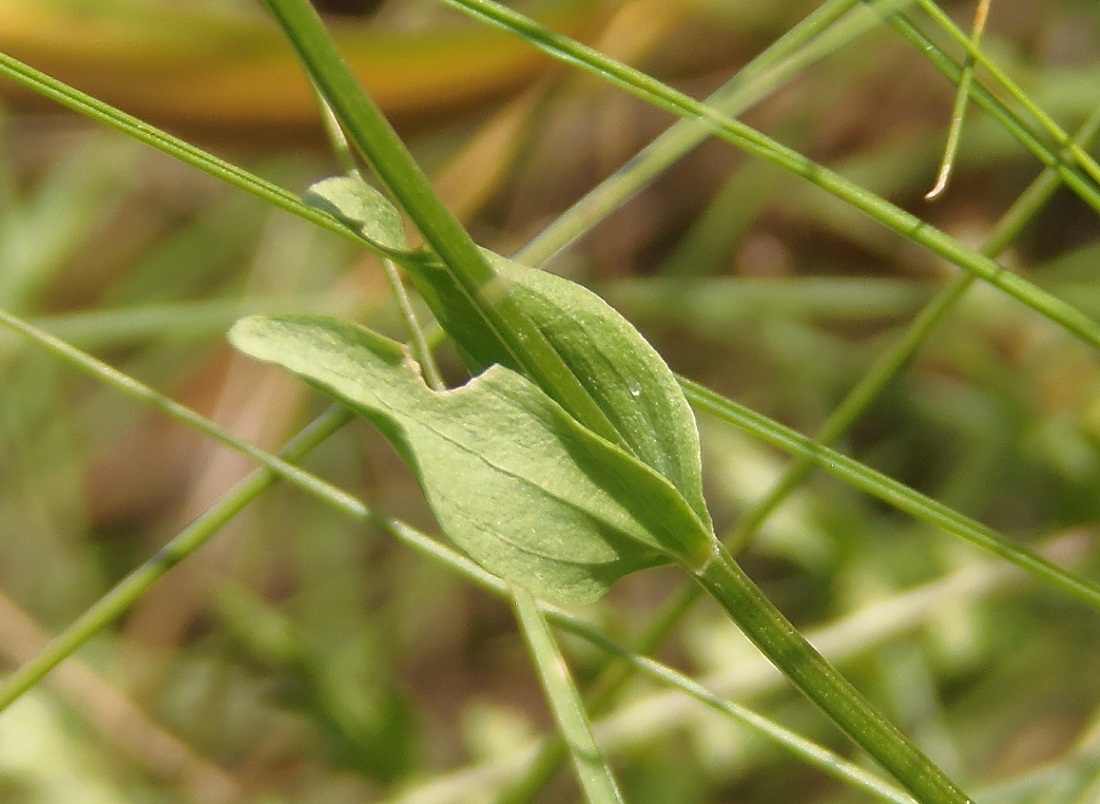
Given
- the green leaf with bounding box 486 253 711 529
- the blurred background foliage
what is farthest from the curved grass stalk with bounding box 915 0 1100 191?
the blurred background foliage

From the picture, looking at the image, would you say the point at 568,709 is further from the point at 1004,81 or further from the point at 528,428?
the point at 1004,81

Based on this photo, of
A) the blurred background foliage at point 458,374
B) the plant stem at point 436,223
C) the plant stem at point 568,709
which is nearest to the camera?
the plant stem at point 436,223

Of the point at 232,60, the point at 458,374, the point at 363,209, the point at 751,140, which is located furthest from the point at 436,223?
the point at 458,374

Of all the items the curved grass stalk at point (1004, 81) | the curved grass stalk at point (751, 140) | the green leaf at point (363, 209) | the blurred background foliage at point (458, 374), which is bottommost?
the blurred background foliage at point (458, 374)

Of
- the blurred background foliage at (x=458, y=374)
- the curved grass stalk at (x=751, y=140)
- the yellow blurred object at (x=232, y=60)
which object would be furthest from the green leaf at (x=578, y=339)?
the yellow blurred object at (x=232, y=60)

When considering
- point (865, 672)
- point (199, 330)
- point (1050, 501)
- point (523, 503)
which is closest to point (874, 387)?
point (523, 503)

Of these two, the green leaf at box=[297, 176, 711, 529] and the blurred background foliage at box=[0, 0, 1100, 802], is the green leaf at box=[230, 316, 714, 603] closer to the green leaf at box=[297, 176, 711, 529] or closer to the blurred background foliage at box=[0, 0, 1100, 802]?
the green leaf at box=[297, 176, 711, 529]

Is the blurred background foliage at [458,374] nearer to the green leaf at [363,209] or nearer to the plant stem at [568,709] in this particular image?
the plant stem at [568,709]
